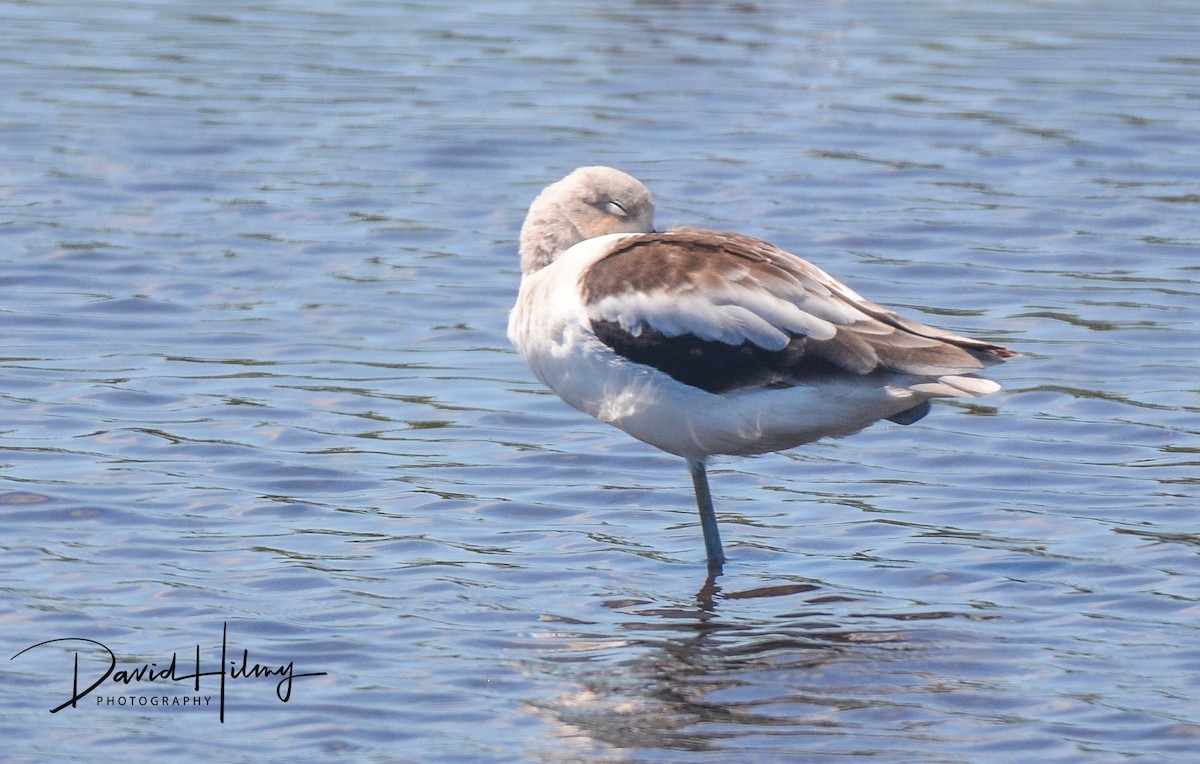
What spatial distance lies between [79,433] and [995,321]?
16.7ft

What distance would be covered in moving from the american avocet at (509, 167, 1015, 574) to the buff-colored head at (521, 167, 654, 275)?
396 millimetres

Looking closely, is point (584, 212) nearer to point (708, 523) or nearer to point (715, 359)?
point (715, 359)

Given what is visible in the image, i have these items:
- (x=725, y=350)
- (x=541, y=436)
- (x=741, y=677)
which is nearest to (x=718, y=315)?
(x=725, y=350)

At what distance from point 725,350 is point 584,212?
1.12 m

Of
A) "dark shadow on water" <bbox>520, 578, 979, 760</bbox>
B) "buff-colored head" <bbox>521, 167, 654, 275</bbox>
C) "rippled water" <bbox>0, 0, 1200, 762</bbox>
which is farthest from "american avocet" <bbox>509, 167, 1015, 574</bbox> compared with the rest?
"rippled water" <bbox>0, 0, 1200, 762</bbox>

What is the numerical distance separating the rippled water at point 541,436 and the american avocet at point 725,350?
0.66 m

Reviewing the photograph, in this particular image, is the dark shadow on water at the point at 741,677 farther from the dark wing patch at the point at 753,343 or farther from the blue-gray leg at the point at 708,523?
the dark wing patch at the point at 753,343

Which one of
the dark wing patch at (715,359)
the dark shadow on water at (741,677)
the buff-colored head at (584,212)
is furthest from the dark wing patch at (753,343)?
the dark shadow on water at (741,677)

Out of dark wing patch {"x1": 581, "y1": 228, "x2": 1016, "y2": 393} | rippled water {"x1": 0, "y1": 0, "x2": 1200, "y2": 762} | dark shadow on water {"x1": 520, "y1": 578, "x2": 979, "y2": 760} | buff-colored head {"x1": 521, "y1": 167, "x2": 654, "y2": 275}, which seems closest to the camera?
dark shadow on water {"x1": 520, "y1": 578, "x2": 979, "y2": 760}

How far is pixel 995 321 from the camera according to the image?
10.8 m

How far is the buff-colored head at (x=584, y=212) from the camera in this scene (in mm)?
7848

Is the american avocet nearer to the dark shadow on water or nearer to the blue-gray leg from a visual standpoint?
the blue-gray leg

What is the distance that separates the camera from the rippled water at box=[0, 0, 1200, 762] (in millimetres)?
6223

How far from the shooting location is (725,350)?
7.06 meters
